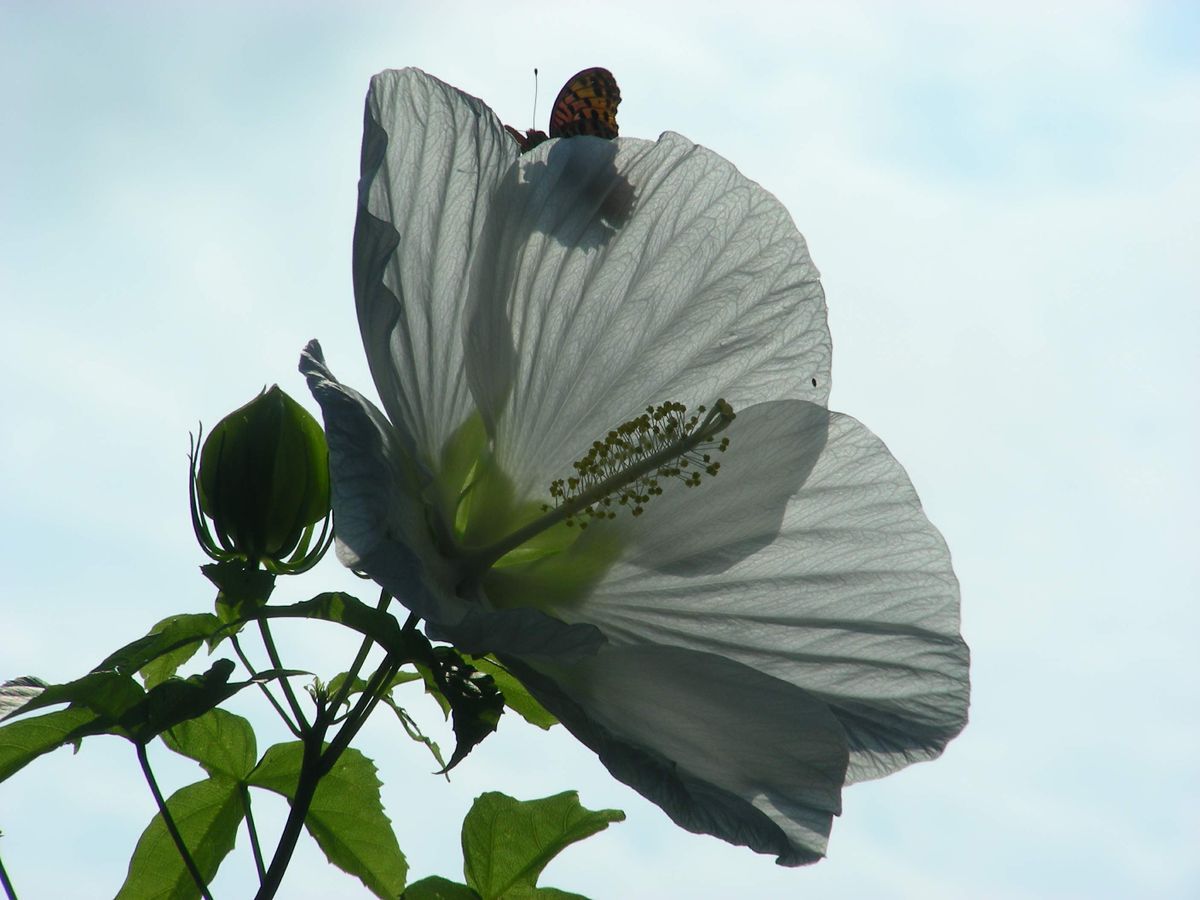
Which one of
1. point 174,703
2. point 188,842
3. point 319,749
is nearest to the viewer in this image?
point 174,703

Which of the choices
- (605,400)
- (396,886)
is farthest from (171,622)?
(605,400)

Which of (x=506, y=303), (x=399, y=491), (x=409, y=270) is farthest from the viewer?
(x=506, y=303)

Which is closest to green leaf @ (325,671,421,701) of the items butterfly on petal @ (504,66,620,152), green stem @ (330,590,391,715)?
green stem @ (330,590,391,715)

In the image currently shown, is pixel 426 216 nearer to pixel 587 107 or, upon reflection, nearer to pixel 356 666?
pixel 587 107

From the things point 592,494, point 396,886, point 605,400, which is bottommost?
point 396,886

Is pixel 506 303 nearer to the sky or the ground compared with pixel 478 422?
nearer to the sky

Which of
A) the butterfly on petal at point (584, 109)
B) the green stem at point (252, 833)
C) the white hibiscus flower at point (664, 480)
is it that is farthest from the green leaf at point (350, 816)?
the butterfly on petal at point (584, 109)

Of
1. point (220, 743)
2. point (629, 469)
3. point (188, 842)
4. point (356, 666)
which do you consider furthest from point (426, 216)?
point (188, 842)

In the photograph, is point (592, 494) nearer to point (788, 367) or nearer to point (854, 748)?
point (788, 367)
